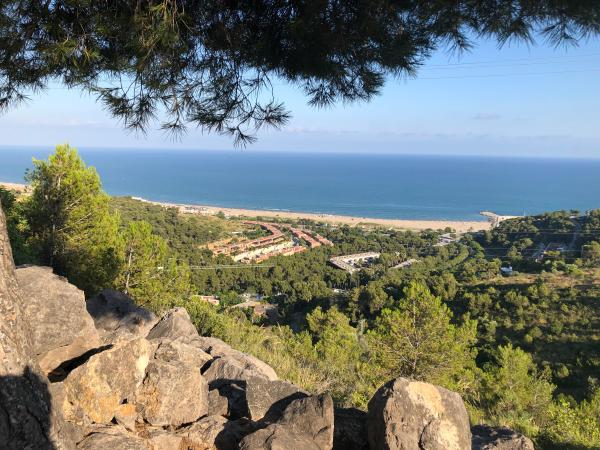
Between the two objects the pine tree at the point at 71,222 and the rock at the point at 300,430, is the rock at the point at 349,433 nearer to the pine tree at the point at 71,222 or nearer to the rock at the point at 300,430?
the rock at the point at 300,430

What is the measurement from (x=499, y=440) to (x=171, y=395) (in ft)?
7.89

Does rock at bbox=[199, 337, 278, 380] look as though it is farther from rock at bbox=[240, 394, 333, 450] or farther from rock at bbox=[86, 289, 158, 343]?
rock at bbox=[240, 394, 333, 450]

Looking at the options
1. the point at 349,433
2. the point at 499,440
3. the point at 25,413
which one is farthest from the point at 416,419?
the point at 25,413

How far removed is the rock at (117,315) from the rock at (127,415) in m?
2.08

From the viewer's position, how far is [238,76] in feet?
12.8

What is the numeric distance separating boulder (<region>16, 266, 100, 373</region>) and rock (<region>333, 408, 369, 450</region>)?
6.89 ft

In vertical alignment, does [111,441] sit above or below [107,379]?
below

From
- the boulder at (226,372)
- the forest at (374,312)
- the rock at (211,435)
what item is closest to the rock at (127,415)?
the rock at (211,435)

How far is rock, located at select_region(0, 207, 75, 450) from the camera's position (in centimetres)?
178

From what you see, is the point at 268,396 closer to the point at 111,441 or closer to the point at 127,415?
the point at 127,415

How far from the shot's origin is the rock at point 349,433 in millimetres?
Answer: 3232

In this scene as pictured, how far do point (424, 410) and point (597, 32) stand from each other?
279cm

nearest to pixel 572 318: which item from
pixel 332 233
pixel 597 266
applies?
pixel 597 266

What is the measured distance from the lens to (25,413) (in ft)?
6.03
